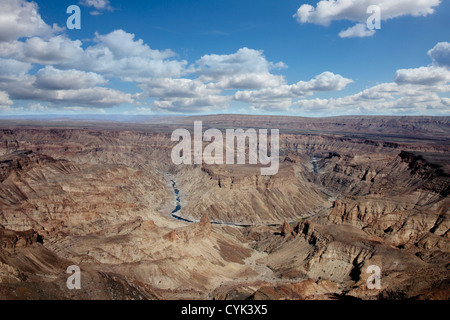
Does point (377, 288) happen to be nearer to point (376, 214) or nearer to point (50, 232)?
point (376, 214)

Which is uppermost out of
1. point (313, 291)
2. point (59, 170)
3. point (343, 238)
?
point (59, 170)

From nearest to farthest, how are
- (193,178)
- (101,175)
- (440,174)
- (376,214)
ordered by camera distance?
(376,214) → (440,174) → (101,175) → (193,178)

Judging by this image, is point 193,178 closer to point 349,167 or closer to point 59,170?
point 59,170

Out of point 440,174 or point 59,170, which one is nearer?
point 440,174

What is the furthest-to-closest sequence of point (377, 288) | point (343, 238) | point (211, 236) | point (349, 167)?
point (349, 167) < point (211, 236) < point (343, 238) < point (377, 288)

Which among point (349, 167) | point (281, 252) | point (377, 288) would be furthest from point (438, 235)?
point (349, 167)

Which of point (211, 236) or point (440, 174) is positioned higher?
point (440, 174)
